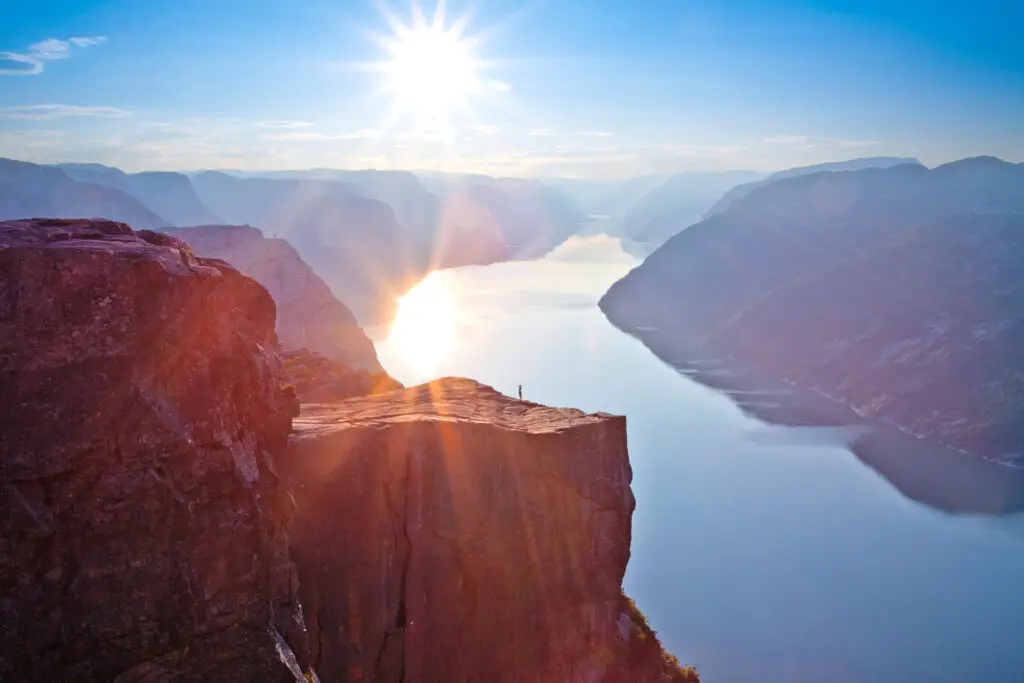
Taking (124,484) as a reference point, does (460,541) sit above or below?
below

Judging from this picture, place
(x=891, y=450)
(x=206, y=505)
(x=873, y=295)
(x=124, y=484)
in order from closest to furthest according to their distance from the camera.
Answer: (x=124, y=484) → (x=206, y=505) → (x=891, y=450) → (x=873, y=295)

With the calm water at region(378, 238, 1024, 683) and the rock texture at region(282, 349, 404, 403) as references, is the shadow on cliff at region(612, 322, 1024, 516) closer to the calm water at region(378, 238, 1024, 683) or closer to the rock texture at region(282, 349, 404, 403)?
the calm water at region(378, 238, 1024, 683)

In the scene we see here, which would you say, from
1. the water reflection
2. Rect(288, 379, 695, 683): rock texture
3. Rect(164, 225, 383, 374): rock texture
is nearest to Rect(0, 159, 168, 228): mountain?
the water reflection

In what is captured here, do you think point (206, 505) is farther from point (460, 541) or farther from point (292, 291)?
point (292, 291)

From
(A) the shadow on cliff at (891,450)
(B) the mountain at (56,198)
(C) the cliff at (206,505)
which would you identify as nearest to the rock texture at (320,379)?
(C) the cliff at (206,505)

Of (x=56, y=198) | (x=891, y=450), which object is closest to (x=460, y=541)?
(x=891, y=450)

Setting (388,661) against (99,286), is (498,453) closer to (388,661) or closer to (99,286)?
(388,661)
